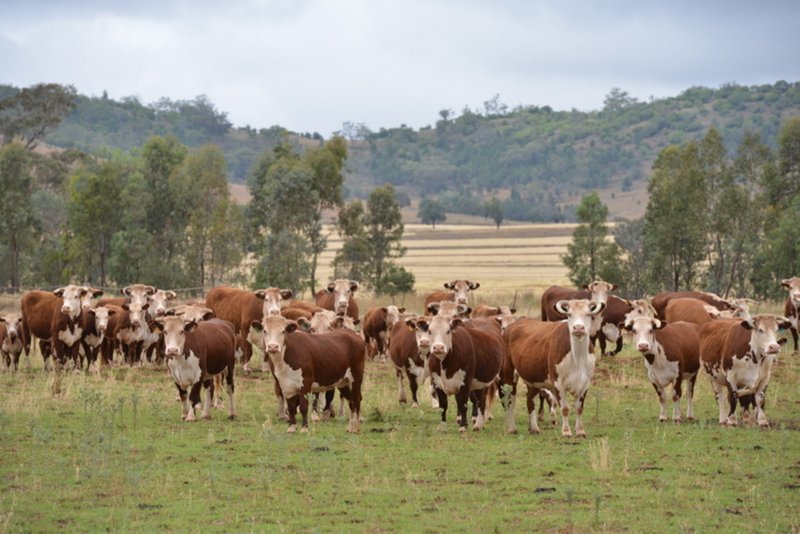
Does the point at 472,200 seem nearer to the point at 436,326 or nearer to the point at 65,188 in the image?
the point at 65,188

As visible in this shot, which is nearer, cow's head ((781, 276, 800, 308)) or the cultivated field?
the cultivated field

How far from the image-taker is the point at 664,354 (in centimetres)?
1897

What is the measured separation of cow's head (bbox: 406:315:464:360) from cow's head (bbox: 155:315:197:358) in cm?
369

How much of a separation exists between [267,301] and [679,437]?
38.5ft

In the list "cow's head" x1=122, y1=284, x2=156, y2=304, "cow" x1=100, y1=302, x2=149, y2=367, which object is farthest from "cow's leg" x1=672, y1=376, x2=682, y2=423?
"cow's head" x1=122, y1=284, x2=156, y2=304

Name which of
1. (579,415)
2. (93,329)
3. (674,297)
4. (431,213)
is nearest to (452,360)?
(579,415)

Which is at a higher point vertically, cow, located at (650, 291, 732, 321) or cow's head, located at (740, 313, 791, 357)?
cow's head, located at (740, 313, 791, 357)

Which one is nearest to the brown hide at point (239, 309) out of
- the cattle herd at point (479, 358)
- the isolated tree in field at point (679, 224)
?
the cattle herd at point (479, 358)

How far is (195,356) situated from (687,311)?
12.2 m

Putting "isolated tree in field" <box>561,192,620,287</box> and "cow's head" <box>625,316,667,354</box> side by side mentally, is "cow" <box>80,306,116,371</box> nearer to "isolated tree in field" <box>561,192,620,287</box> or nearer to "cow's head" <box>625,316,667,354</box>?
"cow's head" <box>625,316,667,354</box>

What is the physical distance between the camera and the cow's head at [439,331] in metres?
17.3

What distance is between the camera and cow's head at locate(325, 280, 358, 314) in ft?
95.4

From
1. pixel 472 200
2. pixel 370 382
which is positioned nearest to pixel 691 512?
pixel 370 382

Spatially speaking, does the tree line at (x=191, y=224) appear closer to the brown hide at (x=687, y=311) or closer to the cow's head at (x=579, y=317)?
the brown hide at (x=687, y=311)
